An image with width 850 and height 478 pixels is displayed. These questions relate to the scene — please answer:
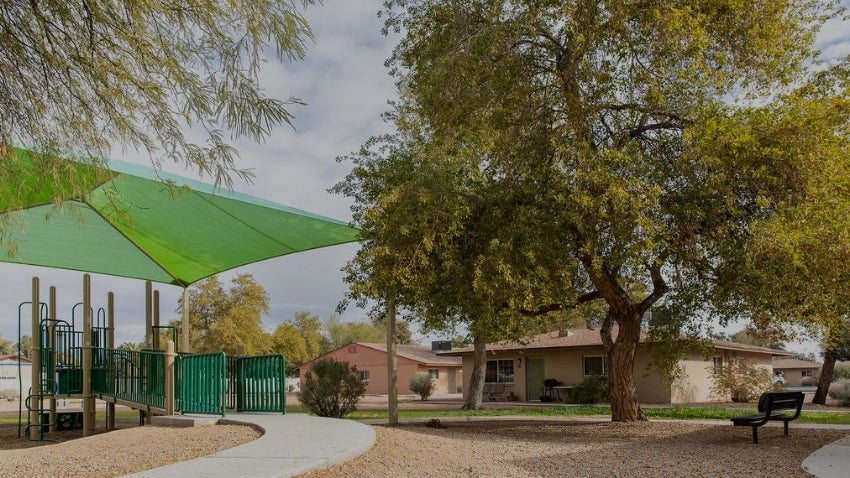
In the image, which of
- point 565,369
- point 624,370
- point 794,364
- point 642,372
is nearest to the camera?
point 624,370

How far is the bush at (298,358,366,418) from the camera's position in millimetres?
16672

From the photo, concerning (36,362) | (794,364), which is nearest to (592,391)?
(36,362)

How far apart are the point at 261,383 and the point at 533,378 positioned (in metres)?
23.4

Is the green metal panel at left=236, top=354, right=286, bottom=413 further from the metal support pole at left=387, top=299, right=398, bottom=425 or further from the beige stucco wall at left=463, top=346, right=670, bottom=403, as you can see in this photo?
the beige stucco wall at left=463, top=346, right=670, bottom=403

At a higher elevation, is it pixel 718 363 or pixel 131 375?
pixel 131 375

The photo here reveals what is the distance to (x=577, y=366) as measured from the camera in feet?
108

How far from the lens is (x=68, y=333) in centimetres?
1553

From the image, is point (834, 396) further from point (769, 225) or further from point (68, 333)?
point (68, 333)

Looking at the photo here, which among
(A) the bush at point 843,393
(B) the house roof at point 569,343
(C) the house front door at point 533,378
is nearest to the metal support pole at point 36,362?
(B) the house roof at point 569,343

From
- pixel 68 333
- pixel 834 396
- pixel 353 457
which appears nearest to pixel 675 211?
pixel 353 457

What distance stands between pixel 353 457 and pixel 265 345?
134 ft

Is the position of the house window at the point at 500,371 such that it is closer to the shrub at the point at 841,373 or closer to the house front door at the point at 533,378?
the house front door at the point at 533,378

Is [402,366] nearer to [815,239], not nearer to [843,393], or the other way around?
[843,393]

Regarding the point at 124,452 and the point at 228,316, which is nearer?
the point at 124,452
